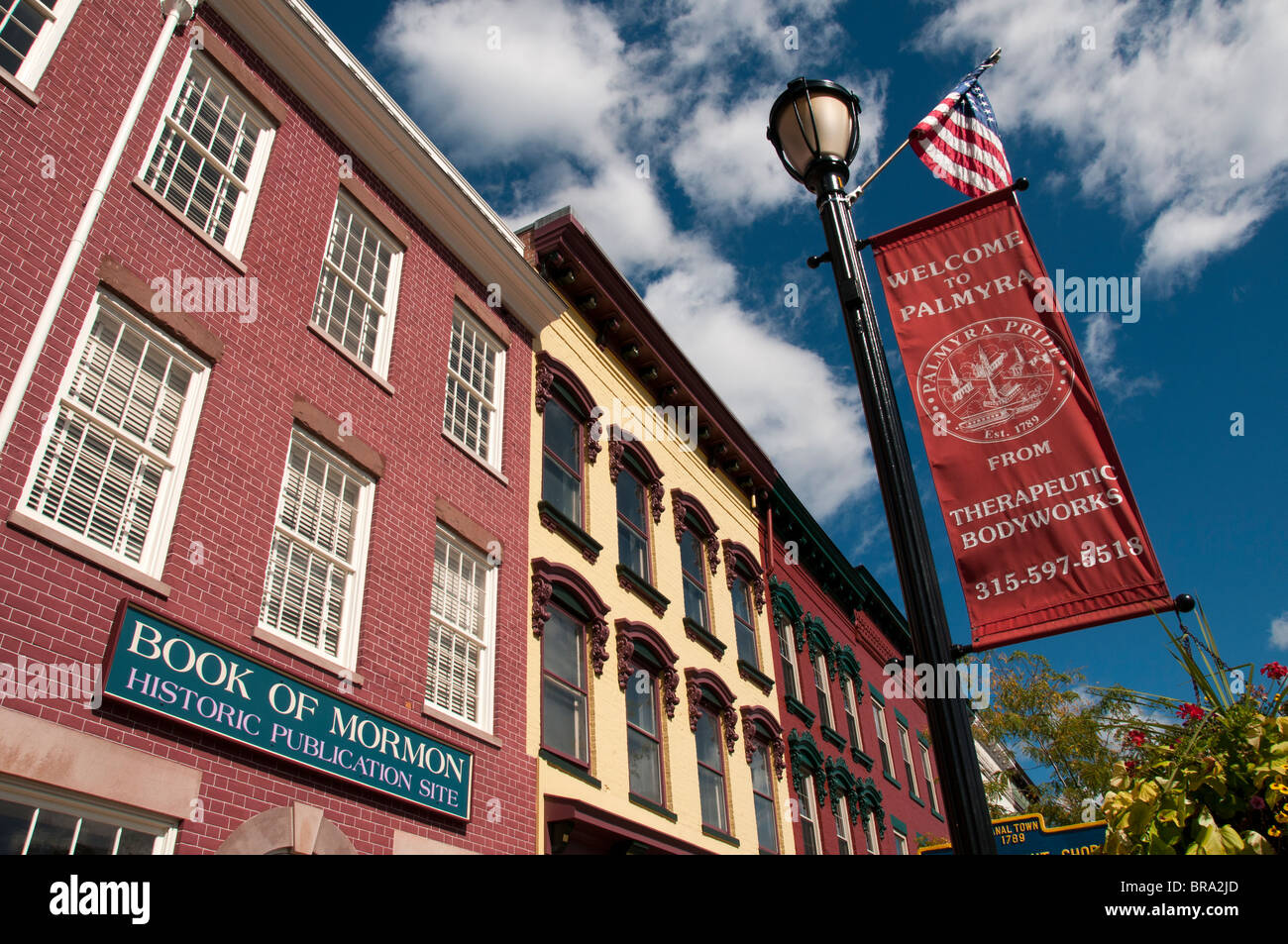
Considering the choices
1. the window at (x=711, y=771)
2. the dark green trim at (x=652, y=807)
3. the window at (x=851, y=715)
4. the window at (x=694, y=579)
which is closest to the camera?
the dark green trim at (x=652, y=807)

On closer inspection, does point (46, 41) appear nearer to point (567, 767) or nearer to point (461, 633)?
point (461, 633)

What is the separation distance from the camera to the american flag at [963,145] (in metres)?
6.73

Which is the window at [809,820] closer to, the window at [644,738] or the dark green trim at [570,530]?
the window at [644,738]

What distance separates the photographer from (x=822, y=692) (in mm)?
23453

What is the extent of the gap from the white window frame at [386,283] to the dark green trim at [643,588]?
5614 millimetres

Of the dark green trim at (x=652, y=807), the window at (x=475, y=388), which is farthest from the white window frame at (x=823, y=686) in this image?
the window at (x=475, y=388)

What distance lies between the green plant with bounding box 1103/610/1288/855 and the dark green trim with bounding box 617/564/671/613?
36.9 ft

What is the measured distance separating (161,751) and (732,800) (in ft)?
37.5

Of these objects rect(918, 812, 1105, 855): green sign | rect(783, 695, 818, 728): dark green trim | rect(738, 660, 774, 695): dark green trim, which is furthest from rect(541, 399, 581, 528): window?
rect(783, 695, 818, 728): dark green trim

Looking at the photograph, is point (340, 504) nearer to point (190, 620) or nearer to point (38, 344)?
point (190, 620)

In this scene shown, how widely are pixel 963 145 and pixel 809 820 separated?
642 inches

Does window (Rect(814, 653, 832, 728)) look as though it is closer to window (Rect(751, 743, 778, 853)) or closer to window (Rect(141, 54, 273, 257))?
window (Rect(751, 743, 778, 853))

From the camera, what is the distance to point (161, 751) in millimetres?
7414
